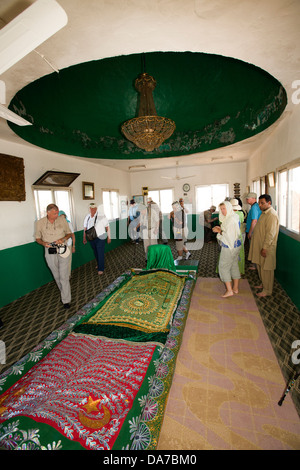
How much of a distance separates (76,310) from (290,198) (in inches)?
184

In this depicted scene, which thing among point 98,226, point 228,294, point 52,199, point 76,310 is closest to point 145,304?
point 76,310

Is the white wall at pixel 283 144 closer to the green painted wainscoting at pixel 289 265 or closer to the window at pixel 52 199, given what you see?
the green painted wainscoting at pixel 289 265

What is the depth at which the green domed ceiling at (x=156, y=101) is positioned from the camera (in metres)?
4.37

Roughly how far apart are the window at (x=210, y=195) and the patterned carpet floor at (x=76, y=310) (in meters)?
5.21

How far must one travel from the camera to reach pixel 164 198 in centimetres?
1185

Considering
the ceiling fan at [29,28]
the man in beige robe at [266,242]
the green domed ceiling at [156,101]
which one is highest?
the green domed ceiling at [156,101]

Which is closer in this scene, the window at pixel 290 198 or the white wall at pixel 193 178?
the window at pixel 290 198

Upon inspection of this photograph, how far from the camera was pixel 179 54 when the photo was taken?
431 cm

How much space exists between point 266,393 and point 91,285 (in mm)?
4075

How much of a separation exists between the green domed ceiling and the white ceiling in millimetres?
1718

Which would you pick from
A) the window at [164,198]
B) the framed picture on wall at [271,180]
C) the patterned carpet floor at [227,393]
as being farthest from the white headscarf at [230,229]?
the window at [164,198]

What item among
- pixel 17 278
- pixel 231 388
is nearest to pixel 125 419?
pixel 231 388
